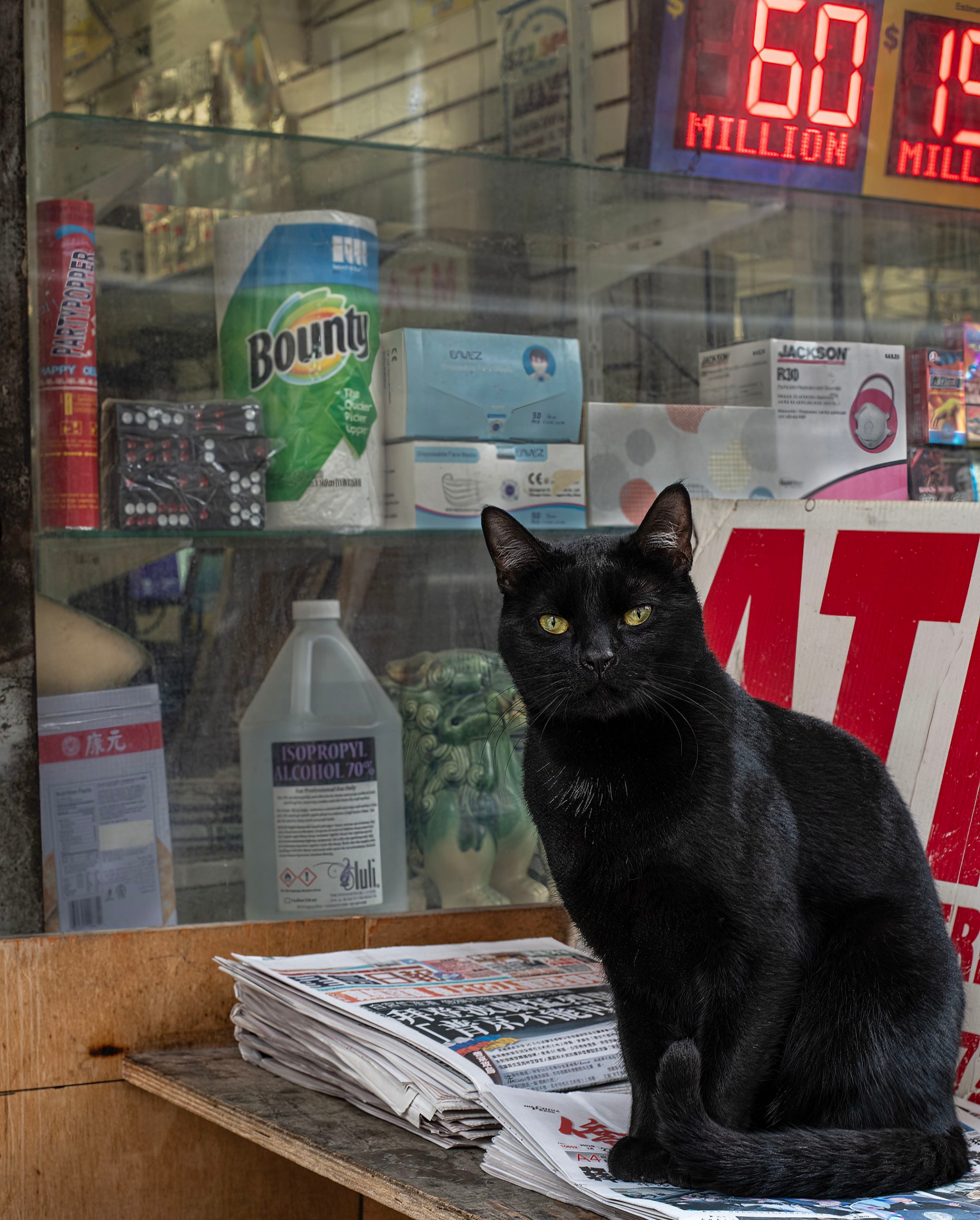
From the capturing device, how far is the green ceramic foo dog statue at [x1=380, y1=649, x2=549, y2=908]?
1.63 metres

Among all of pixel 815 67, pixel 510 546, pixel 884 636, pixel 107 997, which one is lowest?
pixel 107 997

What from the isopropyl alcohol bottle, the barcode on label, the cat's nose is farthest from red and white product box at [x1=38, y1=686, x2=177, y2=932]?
the cat's nose

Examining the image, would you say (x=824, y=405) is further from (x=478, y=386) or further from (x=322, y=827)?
(x=322, y=827)

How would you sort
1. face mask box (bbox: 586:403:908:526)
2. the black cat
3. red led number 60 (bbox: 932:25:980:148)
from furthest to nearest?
red led number 60 (bbox: 932:25:980:148) < face mask box (bbox: 586:403:908:526) < the black cat

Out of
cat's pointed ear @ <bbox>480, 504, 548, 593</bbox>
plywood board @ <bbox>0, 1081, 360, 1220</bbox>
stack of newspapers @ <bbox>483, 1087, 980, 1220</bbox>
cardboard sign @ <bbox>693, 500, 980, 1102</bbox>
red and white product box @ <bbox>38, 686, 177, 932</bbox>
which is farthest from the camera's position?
red and white product box @ <bbox>38, 686, 177, 932</bbox>

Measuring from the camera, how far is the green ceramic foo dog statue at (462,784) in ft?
5.35

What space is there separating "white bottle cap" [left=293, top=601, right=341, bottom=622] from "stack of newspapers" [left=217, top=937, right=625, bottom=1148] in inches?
16.6

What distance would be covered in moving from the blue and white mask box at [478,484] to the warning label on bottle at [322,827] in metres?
0.31

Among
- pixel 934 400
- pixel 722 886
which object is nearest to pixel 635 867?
pixel 722 886

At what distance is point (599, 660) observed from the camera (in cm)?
92

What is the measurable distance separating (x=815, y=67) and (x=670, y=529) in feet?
3.67

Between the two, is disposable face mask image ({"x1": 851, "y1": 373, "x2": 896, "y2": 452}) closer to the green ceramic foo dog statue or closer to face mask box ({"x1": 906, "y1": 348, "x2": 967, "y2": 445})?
face mask box ({"x1": 906, "y1": 348, "x2": 967, "y2": 445})

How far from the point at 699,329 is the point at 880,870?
3.26ft

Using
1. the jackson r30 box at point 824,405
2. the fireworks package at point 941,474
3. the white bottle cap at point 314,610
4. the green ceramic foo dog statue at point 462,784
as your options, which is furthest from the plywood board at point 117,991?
the fireworks package at point 941,474
